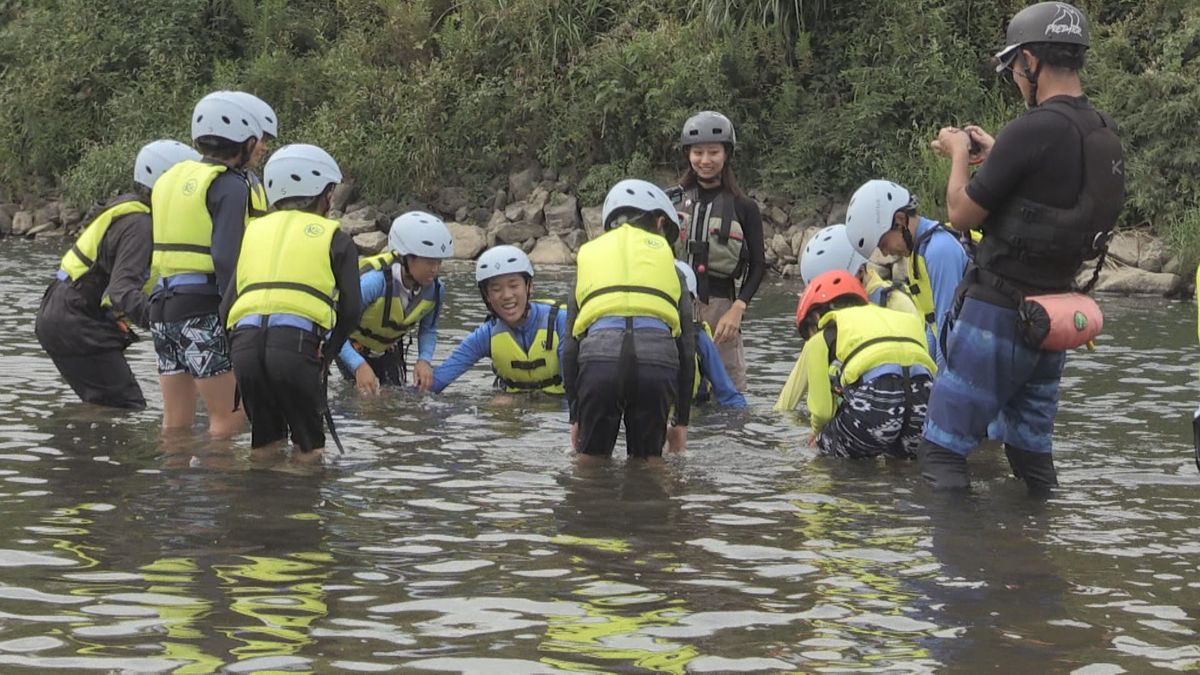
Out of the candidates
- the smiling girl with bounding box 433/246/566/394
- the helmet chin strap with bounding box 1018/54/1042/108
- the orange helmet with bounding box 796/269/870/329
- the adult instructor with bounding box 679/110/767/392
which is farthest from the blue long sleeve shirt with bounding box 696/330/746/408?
the helmet chin strap with bounding box 1018/54/1042/108

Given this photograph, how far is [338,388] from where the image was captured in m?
12.5

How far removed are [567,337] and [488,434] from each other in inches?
72.1

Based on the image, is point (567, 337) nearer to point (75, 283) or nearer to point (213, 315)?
point (213, 315)

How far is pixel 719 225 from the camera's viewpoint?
11805mm

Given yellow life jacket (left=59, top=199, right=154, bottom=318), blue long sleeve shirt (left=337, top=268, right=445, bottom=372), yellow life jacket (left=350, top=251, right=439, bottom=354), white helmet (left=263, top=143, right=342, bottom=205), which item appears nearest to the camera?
white helmet (left=263, top=143, right=342, bottom=205)

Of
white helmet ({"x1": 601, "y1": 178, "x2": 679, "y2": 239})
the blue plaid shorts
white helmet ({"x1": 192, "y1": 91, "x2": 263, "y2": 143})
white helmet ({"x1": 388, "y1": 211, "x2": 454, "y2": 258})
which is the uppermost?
white helmet ({"x1": 192, "y1": 91, "x2": 263, "y2": 143})

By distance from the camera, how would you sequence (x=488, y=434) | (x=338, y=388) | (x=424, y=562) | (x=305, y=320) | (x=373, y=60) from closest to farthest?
(x=424, y=562)
(x=305, y=320)
(x=488, y=434)
(x=338, y=388)
(x=373, y=60)

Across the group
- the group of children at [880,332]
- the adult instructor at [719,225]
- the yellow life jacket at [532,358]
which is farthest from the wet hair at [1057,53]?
the yellow life jacket at [532,358]

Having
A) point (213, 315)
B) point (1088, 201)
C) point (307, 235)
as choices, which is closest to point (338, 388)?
point (213, 315)

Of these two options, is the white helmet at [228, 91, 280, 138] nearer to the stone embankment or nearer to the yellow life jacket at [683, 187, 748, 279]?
the yellow life jacket at [683, 187, 748, 279]

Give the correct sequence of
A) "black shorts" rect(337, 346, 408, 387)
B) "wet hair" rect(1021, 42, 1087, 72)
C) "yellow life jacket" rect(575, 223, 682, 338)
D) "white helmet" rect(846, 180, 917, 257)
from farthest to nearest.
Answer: "black shorts" rect(337, 346, 408, 387) < "white helmet" rect(846, 180, 917, 257) < "yellow life jacket" rect(575, 223, 682, 338) < "wet hair" rect(1021, 42, 1087, 72)

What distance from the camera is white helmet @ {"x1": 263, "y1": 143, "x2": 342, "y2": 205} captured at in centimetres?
883

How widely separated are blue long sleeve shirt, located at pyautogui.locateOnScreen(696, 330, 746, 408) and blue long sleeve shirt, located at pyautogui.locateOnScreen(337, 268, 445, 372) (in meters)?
1.99

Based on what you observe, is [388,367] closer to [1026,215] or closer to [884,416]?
[884,416]
